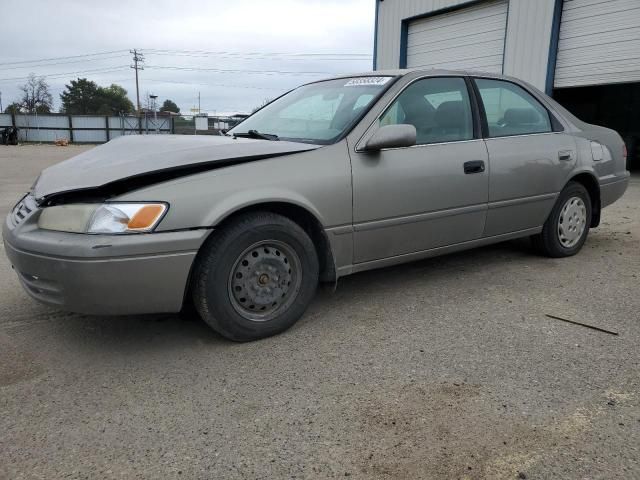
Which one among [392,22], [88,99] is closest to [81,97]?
[88,99]

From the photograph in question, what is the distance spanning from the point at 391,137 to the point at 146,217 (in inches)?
57.7

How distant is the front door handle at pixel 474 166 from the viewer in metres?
3.52

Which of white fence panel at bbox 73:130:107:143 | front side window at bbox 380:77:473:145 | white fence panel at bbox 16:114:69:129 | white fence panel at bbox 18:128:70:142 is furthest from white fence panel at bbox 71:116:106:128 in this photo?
front side window at bbox 380:77:473:145

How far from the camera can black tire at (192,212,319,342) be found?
102 inches

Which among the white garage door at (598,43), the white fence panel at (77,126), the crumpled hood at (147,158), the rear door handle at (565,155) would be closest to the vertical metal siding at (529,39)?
the white garage door at (598,43)

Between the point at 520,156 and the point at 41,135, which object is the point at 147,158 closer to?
the point at 520,156

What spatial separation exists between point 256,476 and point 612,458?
1.29m

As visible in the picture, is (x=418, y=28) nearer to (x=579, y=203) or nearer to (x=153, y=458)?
(x=579, y=203)

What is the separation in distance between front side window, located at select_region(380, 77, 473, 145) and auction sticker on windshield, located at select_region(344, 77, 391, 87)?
17 cm

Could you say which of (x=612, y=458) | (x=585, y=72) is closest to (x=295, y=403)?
(x=612, y=458)

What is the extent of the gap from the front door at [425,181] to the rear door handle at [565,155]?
0.90 metres

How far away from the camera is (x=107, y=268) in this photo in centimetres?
234

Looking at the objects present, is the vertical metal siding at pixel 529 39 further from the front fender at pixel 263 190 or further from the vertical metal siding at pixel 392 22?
the front fender at pixel 263 190

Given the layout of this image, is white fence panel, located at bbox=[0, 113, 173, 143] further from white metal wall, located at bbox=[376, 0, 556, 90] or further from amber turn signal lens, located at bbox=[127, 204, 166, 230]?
amber turn signal lens, located at bbox=[127, 204, 166, 230]
